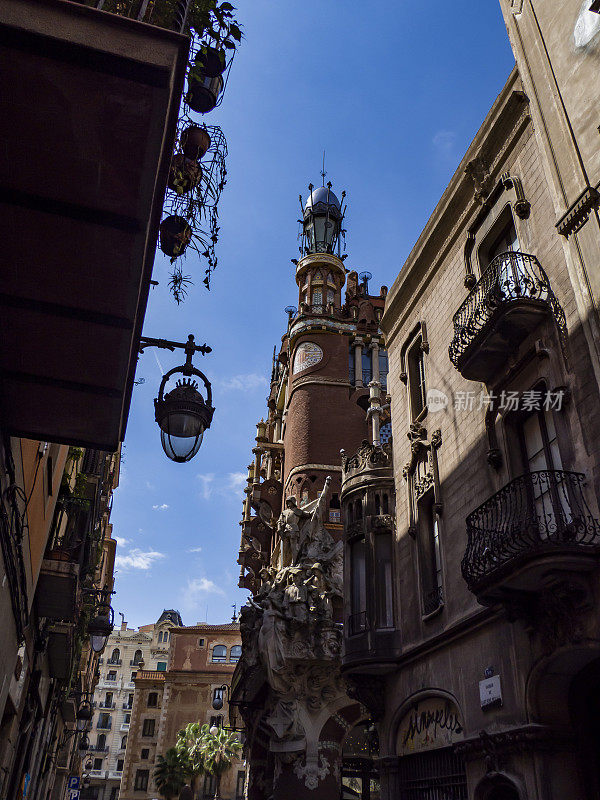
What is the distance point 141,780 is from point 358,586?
57.0 m

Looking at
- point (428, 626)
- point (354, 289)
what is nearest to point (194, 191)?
point (428, 626)

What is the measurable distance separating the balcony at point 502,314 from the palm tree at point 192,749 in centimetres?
4953

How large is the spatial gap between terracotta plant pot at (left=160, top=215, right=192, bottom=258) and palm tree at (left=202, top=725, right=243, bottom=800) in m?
50.3

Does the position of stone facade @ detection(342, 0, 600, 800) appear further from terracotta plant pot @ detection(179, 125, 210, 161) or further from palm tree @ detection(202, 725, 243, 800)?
palm tree @ detection(202, 725, 243, 800)

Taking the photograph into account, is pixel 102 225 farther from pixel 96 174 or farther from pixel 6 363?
pixel 6 363

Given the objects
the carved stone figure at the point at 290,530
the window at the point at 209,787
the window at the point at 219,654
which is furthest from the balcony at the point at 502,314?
the window at the point at 219,654

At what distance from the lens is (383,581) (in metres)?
16.6

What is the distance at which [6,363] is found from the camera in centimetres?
764

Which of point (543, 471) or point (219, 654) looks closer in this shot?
point (543, 471)

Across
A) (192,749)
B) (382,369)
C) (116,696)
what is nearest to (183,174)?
(382,369)

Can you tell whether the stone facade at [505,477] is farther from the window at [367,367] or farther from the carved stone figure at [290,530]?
the window at [367,367]

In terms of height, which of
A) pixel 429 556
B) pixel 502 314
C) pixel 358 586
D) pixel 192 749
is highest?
pixel 502 314

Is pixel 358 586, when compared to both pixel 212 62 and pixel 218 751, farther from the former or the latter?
pixel 218 751

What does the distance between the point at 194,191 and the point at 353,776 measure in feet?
85.4
